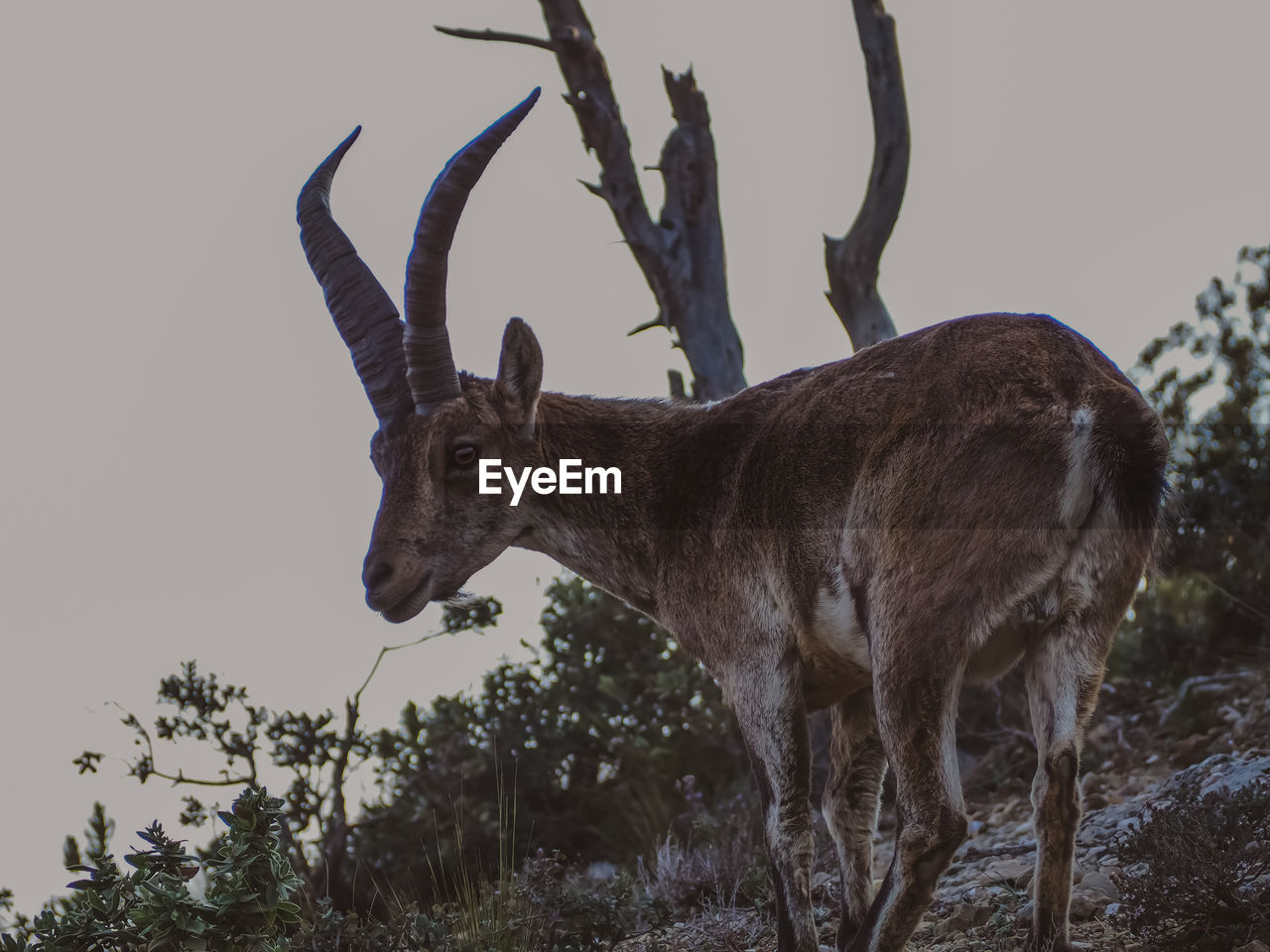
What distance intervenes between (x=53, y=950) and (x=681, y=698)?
5786mm

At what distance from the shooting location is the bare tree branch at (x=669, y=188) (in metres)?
10.4

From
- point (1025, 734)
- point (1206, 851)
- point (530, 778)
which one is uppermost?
point (530, 778)

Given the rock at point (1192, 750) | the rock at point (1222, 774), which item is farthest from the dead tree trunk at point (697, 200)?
the rock at point (1222, 774)

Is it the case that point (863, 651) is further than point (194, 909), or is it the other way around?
point (863, 651)

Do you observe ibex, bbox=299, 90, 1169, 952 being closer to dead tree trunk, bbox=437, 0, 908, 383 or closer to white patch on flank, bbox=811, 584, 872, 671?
white patch on flank, bbox=811, 584, 872, 671

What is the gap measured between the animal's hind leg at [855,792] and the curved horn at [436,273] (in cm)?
214

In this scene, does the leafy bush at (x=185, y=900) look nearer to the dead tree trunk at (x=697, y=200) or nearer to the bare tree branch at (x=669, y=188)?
the dead tree trunk at (x=697, y=200)

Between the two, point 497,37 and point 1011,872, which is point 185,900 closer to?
point 1011,872

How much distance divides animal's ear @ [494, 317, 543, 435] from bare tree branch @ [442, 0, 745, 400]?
15.9 feet

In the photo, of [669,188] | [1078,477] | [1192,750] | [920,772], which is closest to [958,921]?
[920,772]

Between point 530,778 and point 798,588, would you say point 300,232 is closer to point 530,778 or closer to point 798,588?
point 798,588

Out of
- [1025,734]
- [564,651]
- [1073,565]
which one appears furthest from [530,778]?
[1073,565]

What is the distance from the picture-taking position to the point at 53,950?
14.3ft

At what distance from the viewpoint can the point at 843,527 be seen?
4543mm
